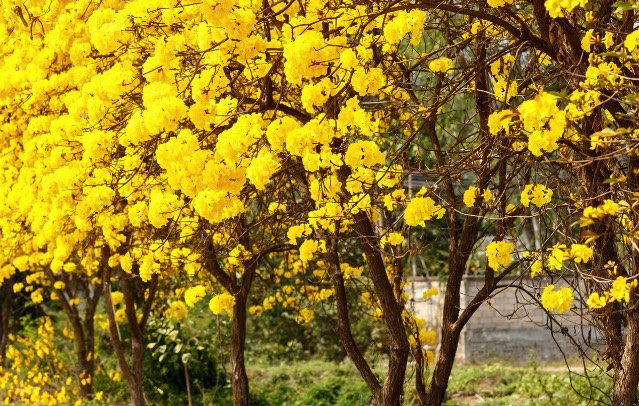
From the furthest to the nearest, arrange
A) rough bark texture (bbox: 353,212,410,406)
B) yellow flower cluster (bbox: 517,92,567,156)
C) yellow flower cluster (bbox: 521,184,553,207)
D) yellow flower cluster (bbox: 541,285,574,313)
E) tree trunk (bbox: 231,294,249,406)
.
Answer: tree trunk (bbox: 231,294,249,406)
rough bark texture (bbox: 353,212,410,406)
yellow flower cluster (bbox: 521,184,553,207)
yellow flower cluster (bbox: 541,285,574,313)
yellow flower cluster (bbox: 517,92,567,156)

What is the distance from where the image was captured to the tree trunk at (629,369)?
4.76m

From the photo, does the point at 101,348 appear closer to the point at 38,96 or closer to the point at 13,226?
the point at 13,226

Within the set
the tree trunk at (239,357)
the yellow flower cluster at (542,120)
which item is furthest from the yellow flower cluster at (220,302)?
the yellow flower cluster at (542,120)

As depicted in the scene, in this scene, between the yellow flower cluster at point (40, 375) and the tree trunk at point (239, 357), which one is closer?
the tree trunk at point (239, 357)

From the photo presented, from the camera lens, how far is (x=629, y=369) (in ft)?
15.9

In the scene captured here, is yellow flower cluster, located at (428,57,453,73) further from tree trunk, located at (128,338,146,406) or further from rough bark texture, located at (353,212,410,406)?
tree trunk, located at (128,338,146,406)

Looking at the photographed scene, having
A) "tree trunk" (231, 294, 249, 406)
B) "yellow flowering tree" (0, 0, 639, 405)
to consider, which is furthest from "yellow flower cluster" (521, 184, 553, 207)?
"tree trunk" (231, 294, 249, 406)

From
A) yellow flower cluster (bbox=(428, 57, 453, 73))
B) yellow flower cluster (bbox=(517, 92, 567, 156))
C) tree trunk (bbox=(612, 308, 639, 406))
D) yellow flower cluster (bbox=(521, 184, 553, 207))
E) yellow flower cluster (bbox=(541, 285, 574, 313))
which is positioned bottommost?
tree trunk (bbox=(612, 308, 639, 406))

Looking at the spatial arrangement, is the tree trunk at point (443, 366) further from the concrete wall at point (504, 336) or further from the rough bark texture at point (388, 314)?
the concrete wall at point (504, 336)

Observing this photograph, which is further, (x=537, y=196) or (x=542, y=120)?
(x=537, y=196)

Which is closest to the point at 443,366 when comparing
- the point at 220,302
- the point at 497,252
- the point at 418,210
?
the point at 220,302

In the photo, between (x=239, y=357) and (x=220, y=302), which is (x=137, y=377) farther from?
(x=220, y=302)

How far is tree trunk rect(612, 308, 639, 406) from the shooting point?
4.76 metres

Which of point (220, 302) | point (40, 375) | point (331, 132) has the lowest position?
point (40, 375)
